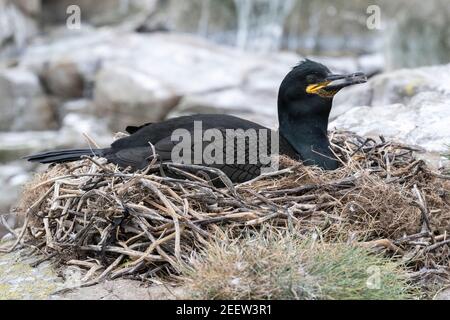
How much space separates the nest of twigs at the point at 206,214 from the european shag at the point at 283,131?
0.60ft

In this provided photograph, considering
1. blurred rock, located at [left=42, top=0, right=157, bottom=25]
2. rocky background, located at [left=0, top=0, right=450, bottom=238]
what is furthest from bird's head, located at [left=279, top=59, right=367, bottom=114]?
blurred rock, located at [left=42, top=0, right=157, bottom=25]

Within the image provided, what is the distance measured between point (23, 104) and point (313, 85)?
1000 centimetres

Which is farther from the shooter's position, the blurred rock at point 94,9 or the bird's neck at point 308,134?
the blurred rock at point 94,9

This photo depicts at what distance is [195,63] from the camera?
13.3 meters

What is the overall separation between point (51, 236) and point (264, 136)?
1.45 m

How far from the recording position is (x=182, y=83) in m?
12.6

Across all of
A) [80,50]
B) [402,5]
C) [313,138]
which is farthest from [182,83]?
[313,138]

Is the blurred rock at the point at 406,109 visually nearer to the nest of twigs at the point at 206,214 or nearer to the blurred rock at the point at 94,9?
the nest of twigs at the point at 206,214

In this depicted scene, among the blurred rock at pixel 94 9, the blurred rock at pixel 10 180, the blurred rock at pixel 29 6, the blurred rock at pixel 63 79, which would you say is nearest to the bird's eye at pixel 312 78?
the blurred rock at pixel 10 180

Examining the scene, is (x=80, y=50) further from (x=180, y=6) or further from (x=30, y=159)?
(x=30, y=159)

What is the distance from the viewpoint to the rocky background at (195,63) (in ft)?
22.3

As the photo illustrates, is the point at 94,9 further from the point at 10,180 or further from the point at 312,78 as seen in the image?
the point at 312,78

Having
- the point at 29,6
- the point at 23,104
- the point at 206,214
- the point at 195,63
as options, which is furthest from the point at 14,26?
the point at 206,214

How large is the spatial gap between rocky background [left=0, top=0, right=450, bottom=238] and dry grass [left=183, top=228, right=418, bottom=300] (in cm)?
245
